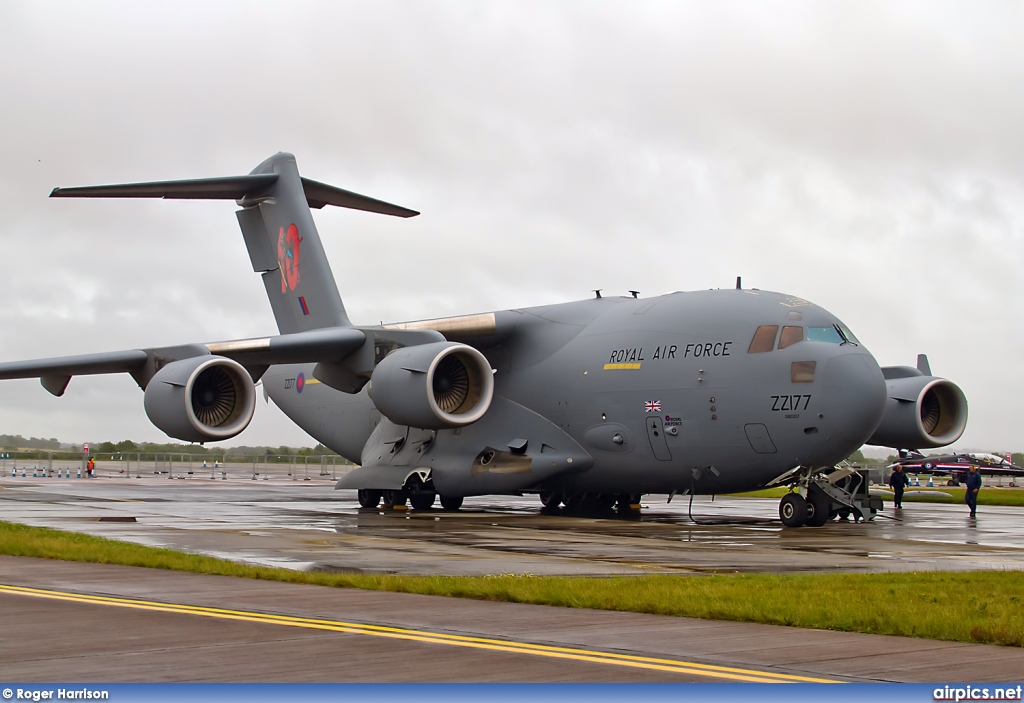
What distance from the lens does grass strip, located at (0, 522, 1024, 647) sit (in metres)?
7.65

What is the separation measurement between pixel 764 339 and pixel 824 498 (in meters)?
3.11

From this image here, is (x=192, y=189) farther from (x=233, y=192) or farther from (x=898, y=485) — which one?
(x=898, y=485)

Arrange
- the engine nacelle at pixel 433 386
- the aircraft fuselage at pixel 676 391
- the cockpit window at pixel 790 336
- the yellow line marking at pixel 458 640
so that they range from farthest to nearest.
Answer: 1. the engine nacelle at pixel 433 386
2. the cockpit window at pixel 790 336
3. the aircraft fuselage at pixel 676 391
4. the yellow line marking at pixel 458 640

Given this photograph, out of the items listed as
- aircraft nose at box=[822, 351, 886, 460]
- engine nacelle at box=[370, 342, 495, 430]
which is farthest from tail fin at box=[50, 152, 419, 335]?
aircraft nose at box=[822, 351, 886, 460]

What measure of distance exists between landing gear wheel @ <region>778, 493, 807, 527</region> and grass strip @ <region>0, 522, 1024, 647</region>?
30.5 ft

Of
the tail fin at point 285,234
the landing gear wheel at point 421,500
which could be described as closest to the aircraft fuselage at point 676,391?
the landing gear wheel at point 421,500

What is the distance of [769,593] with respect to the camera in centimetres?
914

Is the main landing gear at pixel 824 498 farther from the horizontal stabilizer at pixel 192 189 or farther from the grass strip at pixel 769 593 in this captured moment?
the horizontal stabilizer at pixel 192 189

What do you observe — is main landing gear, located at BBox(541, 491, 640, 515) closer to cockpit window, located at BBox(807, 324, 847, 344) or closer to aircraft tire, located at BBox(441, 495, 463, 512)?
aircraft tire, located at BBox(441, 495, 463, 512)

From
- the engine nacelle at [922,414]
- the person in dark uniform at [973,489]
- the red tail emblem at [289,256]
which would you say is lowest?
the person in dark uniform at [973,489]

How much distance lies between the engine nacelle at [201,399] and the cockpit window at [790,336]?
950cm

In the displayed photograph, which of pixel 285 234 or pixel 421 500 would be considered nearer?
pixel 421 500

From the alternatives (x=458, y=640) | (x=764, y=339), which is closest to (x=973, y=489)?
(x=764, y=339)

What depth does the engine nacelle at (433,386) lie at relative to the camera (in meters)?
21.3
